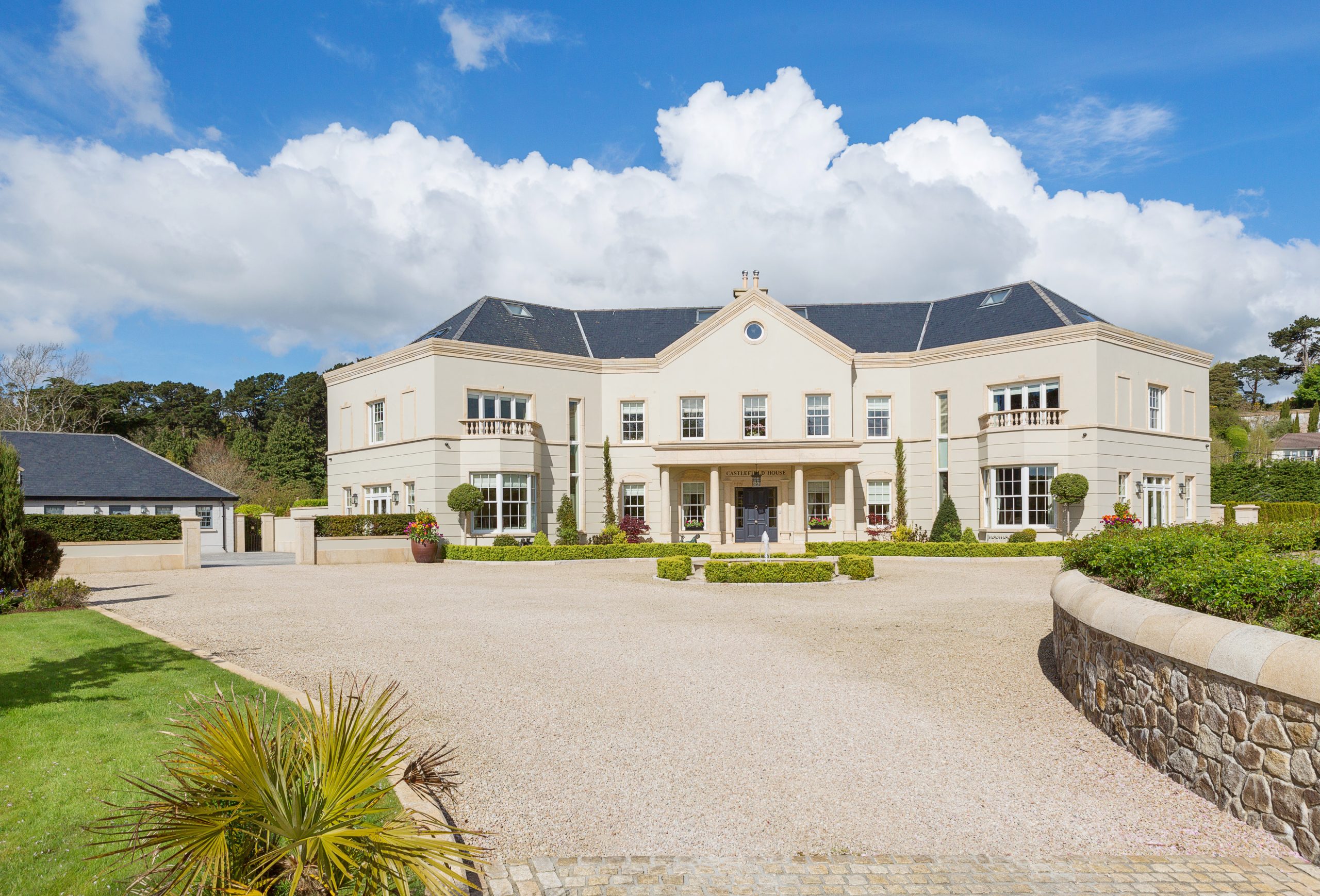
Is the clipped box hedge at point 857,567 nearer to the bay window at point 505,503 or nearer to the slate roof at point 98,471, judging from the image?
the bay window at point 505,503

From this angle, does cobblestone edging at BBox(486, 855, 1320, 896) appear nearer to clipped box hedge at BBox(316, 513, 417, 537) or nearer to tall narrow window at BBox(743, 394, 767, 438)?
clipped box hedge at BBox(316, 513, 417, 537)

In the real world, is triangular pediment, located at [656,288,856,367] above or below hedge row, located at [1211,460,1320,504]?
above

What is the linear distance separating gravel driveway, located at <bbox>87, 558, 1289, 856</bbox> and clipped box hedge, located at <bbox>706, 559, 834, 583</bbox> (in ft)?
9.13

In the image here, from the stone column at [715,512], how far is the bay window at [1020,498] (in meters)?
9.92

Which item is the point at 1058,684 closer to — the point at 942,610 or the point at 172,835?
the point at 942,610

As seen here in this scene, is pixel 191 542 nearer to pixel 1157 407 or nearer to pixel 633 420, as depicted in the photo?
pixel 633 420

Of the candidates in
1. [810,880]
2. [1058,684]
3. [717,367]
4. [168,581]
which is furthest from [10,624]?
[717,367]

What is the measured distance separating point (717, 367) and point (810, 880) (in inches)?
1163

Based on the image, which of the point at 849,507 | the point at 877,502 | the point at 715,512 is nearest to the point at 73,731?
the point at 715,512

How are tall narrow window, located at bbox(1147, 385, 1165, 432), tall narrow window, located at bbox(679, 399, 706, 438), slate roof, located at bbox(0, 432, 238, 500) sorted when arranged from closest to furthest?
1. tall narrow window, located at bbox(1147, 385, 1165, 432)
2. tall narrow window, located at bbox(679, 399, 706, 438)
3. slate roof, located at bbox(0, 432, 238, 500)

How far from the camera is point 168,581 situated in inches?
850

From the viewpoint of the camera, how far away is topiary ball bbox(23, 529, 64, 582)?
15898 millimetres

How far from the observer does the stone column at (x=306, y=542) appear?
27.1 meters

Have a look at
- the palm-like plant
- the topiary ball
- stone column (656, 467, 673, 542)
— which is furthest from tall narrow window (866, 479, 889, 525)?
the palm-like plant
